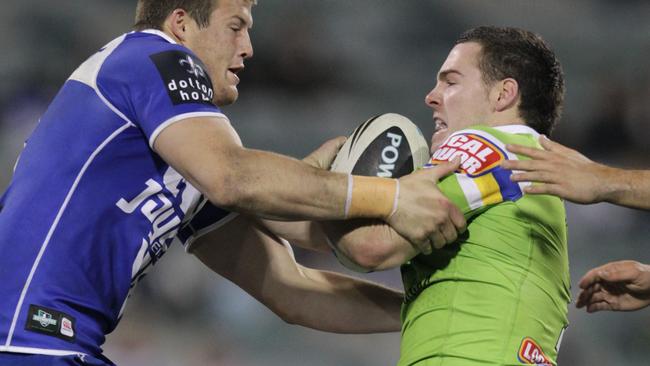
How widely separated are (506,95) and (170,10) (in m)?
1.32

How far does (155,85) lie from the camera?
3.18m

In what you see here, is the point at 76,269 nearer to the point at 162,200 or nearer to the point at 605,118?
the point at 162,200

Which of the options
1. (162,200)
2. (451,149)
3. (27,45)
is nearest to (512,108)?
(451,149)

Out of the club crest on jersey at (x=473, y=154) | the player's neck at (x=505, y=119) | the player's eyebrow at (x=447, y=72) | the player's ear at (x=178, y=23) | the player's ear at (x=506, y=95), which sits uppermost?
the player's eyebrow at (x=447, y=72)

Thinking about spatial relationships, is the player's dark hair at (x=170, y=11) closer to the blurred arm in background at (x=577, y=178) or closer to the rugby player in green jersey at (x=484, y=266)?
the rugby player in green jersey at (x=484, y=266)

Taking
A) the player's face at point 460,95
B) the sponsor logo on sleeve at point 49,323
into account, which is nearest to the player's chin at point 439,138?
the player's face at point 460,95

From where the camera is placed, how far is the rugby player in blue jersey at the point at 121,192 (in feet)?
10.2

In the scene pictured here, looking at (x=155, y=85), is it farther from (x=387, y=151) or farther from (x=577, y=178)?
(x=577, y=178)

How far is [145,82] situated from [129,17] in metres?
6.07

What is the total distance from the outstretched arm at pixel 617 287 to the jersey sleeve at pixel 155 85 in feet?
5.60

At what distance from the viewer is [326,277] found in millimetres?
4301

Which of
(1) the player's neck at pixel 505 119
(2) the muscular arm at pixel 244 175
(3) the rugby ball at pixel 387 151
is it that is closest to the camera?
(2) the muscular arm at pixel 244 175

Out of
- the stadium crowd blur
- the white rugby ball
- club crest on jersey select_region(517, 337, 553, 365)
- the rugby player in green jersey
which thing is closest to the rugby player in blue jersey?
the rugby player in green jersey

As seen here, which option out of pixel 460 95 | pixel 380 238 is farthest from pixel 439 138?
pixel 380 238
